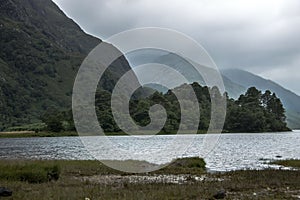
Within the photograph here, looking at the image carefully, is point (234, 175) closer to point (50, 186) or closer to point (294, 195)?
point (294, 195)

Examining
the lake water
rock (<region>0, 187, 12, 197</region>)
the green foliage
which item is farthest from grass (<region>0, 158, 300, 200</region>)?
the lake water

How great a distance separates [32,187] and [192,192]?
13.0 metres

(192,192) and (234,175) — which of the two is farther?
(234,175)

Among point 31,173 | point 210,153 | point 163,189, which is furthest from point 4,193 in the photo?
point 210,153

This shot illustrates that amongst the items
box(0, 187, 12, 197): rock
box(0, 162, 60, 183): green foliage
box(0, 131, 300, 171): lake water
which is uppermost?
box(0, 131, 300, 171): lake water

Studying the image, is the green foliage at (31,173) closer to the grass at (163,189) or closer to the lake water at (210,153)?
the grass at (163,189)

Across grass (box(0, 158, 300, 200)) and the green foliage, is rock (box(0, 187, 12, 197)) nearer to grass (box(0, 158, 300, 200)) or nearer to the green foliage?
grass (box(0, 158, 300, 200))

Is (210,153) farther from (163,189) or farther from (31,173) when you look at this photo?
(163,189)

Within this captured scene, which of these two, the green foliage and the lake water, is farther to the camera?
the lake water

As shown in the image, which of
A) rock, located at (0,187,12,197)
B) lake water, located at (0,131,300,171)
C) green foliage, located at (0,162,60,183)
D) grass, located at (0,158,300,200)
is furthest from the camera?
lake water, located at (0,131,300,171)

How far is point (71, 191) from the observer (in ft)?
106

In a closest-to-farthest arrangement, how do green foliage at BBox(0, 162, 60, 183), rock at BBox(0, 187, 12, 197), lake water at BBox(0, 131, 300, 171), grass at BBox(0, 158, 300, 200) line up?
rock at BBox(0, 187, 12, 197) → grass at BBox(0, 158, 300, 200) → green foliage at BBox(0, 162, 60, 183) → lake water at BBox(0, 131, 300, 171)

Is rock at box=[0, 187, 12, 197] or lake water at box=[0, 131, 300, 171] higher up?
lake water at box=[0, 131, 300, 171]

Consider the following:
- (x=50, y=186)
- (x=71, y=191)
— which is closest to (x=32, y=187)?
(x=50, y=186)
